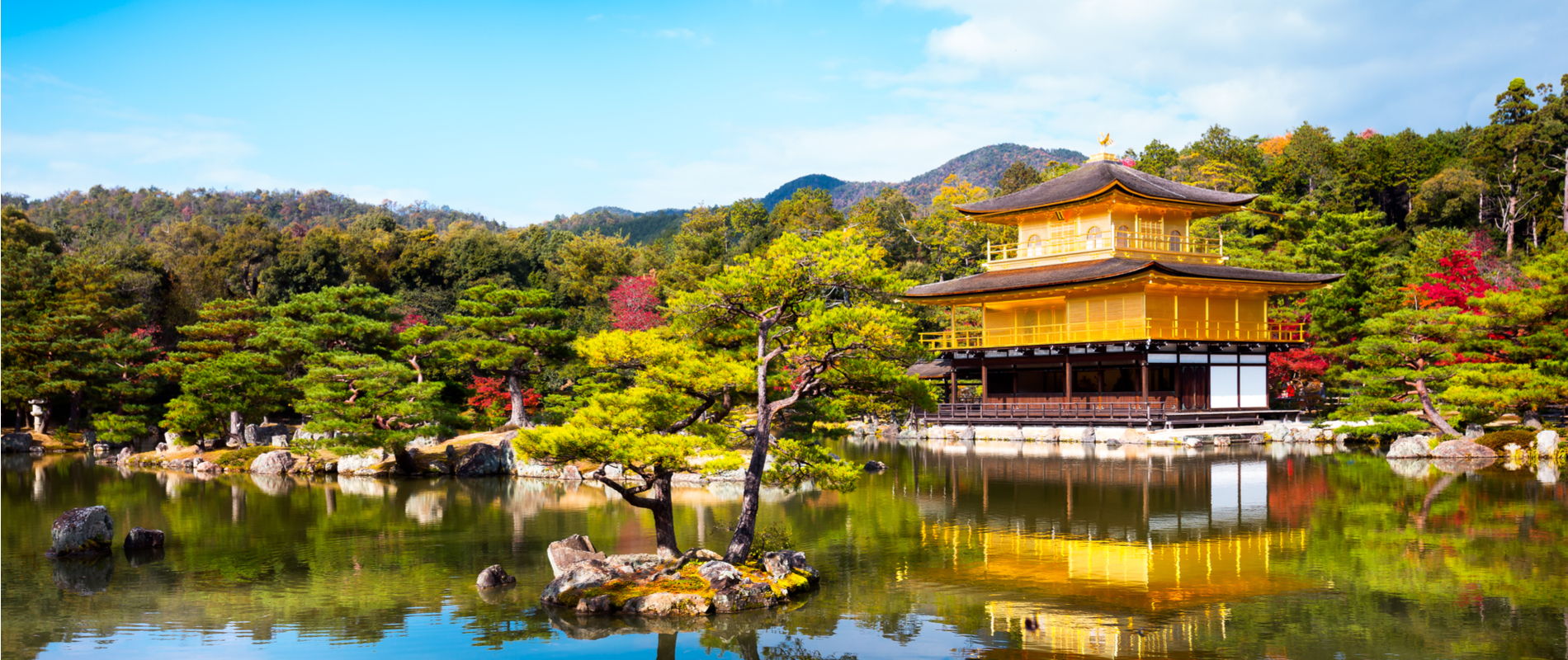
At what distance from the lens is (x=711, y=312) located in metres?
12.9

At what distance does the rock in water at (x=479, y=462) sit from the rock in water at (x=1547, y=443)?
23.4m

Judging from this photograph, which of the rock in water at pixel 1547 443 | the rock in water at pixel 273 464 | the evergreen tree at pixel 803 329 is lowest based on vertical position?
the rock in water at pixel 273 464

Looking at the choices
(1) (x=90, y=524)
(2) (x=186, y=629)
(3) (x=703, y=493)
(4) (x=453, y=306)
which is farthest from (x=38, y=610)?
(4) (x=453, y=306)

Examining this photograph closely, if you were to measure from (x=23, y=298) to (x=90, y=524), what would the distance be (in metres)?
26.6

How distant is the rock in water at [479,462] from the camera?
26.0 meters

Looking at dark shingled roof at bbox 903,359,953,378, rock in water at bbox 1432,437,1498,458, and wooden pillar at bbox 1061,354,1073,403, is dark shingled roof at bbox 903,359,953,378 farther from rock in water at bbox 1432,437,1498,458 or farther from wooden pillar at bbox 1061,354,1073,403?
rock in water at bbox 1432,437,1498,458

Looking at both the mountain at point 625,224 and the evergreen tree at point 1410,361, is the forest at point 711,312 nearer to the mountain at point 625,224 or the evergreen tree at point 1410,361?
the evergreen tree at point 1410,361

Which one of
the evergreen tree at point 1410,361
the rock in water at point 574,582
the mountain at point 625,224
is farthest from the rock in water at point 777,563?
the mountain at point 625,224

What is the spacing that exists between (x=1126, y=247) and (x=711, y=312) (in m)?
25.7

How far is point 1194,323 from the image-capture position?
1294 inches

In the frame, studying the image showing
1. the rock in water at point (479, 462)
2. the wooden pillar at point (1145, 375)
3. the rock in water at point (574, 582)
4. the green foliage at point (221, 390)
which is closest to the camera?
the rock in water at point (574, 582)

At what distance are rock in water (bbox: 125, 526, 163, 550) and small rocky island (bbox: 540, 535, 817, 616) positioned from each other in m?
7.26

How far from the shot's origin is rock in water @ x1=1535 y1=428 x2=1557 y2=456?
23.1m

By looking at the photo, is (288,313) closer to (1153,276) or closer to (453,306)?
(453,306)
